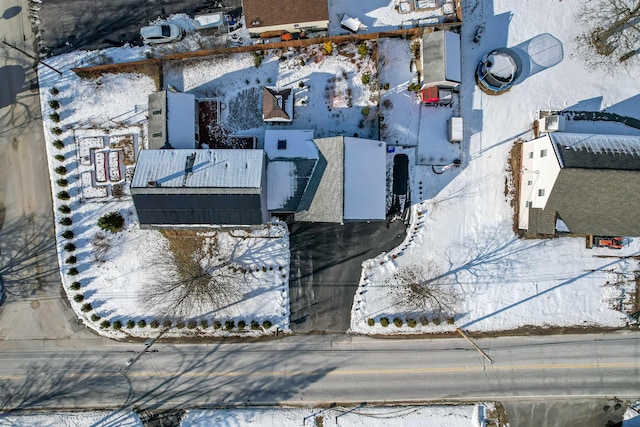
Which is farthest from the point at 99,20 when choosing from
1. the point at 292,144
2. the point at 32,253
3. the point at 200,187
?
the point at 32,253

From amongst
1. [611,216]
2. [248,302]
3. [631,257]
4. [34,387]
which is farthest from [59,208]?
[631,257]

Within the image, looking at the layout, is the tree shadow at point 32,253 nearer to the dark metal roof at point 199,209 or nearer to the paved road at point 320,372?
the paved road at point 320,372

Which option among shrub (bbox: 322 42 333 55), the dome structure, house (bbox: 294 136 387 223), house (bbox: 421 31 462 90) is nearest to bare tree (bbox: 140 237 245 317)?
house (bbox: 294 136 387 223)

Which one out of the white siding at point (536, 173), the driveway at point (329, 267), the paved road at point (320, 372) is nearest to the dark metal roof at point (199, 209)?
the driveway at point (329, 267)

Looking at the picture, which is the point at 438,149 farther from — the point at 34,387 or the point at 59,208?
the point at 34,387

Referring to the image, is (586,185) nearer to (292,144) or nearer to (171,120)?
(292,144)

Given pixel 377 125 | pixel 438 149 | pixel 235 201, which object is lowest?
pixel 235 201
